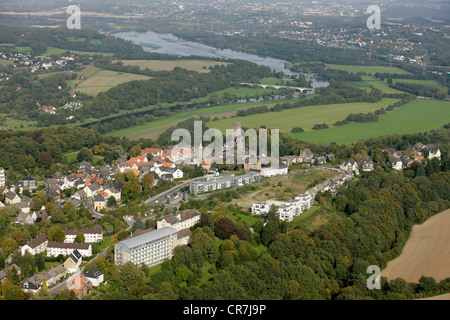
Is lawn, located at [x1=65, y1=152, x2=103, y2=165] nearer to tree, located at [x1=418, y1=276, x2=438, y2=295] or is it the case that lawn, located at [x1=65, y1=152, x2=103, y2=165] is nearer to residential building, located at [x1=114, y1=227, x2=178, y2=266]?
residential building, located at [x1=114, y1=227, x2=178, y2=266]

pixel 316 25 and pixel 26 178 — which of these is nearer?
pixel 26 178

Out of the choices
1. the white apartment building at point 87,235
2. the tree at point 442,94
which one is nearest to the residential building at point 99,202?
the white apartment building at point 87,235

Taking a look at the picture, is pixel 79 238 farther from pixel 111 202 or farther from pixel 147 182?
pixel 147 182

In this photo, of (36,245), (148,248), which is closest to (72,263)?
(36,245)

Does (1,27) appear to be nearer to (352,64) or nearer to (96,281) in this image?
(352,64)

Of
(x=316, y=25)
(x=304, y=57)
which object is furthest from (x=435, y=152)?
(x=316, y=25)
